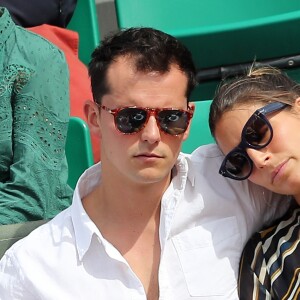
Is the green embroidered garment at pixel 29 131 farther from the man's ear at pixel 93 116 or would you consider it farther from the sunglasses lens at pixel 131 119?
the sunglasses lens at pixel 131 119

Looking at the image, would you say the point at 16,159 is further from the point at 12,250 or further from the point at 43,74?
the point at 12,250

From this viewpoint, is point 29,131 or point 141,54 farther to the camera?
point 29,131

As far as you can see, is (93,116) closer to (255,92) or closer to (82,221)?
(82,221)

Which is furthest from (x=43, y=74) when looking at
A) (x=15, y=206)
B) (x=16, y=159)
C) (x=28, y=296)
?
(x=28, y=296)

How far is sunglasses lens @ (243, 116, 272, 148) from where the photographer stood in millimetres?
1123

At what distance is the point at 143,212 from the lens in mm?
1235

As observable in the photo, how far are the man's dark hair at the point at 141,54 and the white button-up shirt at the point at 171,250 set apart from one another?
20cm

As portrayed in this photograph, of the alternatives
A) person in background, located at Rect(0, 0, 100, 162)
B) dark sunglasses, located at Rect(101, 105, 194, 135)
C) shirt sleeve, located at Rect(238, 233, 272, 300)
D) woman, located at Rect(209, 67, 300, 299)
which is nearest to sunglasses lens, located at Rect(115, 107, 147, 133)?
dark sunglasses, located at Rect(101, 105, 194, 135)

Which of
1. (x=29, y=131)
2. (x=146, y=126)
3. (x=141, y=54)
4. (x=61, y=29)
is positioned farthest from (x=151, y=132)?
(x=61, y=29)

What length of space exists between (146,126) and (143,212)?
226 mm

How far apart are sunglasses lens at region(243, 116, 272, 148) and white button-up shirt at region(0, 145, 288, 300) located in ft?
0.43

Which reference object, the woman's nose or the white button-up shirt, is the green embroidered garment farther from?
the woman's nose

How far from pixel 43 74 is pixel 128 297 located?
63 cm

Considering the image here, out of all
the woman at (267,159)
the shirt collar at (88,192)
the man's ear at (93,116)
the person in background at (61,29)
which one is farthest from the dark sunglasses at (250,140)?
the person in background at (61,29)
